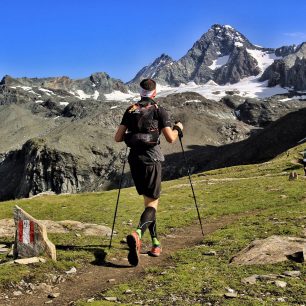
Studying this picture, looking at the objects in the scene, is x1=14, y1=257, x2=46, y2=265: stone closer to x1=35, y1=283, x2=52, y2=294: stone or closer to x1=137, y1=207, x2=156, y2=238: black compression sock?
x1=35, y1=283, x2=52, y2=294: stone

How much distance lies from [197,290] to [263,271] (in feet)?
6.79

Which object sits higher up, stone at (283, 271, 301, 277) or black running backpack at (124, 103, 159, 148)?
black running backpack at (124, 103, 159, 148)

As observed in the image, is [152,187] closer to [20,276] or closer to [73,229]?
[20,276]

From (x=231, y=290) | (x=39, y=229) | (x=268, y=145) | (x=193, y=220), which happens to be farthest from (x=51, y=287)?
(x=268, y=145)

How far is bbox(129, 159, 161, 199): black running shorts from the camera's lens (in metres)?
12.2

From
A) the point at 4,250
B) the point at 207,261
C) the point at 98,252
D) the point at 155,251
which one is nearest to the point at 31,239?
the point at 98,252

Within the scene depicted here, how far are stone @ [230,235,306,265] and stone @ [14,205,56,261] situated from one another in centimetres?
517

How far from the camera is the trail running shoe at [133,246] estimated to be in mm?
11023

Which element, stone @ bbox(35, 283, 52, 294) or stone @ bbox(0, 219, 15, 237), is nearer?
stone @ bbox(35, 283, 52, 294)

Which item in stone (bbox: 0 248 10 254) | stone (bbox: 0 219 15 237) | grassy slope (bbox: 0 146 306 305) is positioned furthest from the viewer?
stone (bbox: 0 219 15 237)

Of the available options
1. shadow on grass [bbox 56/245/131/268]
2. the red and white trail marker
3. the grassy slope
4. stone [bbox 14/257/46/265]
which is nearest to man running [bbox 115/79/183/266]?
shadow on grass [bbox 56/245/131/268]

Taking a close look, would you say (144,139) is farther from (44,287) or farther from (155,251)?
(44,287)

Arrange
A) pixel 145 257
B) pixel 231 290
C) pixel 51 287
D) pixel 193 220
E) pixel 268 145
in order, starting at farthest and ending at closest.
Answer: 1. pixel 268 145
2. pixel 193 220
3. pixel 145 257
4. pixel 51 287
5. pixel 231 290

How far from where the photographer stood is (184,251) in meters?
13.4
